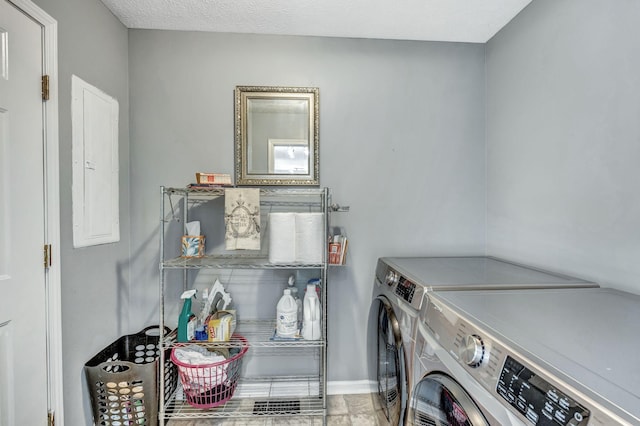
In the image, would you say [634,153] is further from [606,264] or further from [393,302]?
[393,302]

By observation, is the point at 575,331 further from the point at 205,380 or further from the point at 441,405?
the point at 205,380

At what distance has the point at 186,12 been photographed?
1.65 m

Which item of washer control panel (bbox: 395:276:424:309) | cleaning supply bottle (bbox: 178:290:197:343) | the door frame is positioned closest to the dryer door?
washer control panel (bbox: 395:276:424:309)

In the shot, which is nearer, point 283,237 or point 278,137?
point 283,237

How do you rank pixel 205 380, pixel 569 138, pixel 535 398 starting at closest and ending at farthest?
pixel 535 398
pixel 569 138
pixel 205 380

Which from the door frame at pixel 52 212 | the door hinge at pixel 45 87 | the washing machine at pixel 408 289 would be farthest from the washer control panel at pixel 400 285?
the door hinge at pixel 45 87

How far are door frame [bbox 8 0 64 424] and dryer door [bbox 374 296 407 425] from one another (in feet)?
4.68

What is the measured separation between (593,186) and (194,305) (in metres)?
2.08

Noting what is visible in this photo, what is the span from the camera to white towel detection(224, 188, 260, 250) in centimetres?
153

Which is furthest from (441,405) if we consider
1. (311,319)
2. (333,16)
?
(333,16)

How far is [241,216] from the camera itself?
5.06ft

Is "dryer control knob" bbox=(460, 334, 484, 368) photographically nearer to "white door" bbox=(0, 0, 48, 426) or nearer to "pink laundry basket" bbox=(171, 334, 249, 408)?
"pink laundry basket" bbox=(171, 334, 249, 408)

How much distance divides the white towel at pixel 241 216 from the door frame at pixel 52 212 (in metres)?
0.69

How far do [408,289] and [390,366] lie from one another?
40 cm
